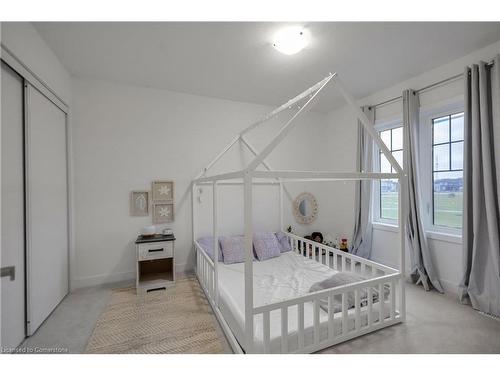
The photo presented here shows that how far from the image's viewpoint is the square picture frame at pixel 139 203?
2902 millimetres

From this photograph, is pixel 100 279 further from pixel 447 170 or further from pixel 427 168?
pixel 447 170

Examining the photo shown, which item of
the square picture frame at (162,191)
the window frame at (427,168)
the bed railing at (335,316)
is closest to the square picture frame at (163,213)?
A: the square picture frame at (162,191)

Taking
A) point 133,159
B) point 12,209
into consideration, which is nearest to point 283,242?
point 133,159

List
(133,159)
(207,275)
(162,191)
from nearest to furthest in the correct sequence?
(207,275) < (133,159) < (162,191)

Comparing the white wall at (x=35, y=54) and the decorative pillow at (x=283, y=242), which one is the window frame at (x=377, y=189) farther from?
the white wall at (x=35, y=54)

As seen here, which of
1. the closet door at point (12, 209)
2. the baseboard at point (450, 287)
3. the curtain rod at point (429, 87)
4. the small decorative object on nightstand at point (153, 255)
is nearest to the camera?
the closet door at point (12, 209)

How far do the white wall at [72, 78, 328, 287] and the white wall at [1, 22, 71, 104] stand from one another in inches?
13.3

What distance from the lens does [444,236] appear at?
2.54 metres

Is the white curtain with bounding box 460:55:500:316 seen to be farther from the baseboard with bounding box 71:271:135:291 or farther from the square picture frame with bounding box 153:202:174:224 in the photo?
the baseboard with bounding box 71:271:135:291

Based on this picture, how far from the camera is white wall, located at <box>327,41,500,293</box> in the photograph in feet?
7.85

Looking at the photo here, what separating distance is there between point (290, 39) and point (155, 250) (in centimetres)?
260

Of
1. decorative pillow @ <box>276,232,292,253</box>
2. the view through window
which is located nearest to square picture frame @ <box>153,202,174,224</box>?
decorative pillow @ <box>276,232,292,253</box>

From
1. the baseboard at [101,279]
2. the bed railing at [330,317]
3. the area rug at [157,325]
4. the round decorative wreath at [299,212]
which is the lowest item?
the area rug at [157,325]
